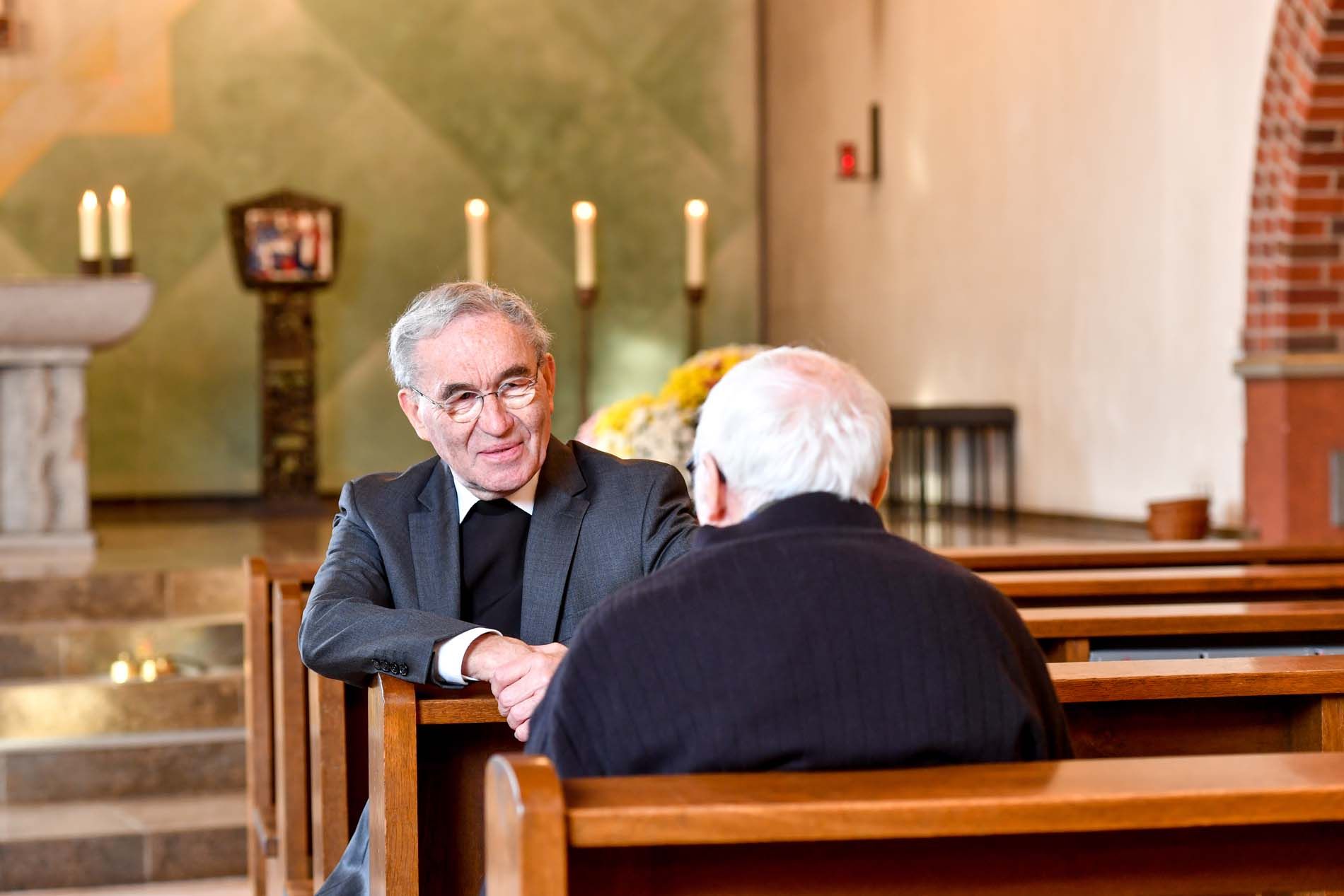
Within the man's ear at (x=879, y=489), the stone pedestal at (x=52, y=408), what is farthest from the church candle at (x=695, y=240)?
the man's ear at (x=879, y=489)

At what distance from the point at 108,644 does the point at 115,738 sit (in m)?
0.37

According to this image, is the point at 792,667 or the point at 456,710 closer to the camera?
the point at 792,667

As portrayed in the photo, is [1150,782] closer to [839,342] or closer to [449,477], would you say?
[449,477]

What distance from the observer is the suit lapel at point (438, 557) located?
2084 mm

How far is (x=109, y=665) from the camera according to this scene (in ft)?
15.2

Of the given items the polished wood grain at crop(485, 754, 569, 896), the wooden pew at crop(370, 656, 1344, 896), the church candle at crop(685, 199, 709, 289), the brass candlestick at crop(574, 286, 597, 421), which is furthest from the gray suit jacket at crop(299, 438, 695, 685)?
the brass candlestick at crop(574, 286, 597, 421)

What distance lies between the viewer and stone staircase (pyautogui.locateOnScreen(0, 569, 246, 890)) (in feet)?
13.2

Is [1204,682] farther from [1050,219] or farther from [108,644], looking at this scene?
[1050,219]

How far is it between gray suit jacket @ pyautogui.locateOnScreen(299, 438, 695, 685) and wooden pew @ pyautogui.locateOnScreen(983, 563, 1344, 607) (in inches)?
33.6

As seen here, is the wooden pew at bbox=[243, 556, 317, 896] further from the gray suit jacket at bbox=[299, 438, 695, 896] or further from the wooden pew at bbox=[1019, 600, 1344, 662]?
the wooden pew at bbox=[1019, 600, 1344, 662]

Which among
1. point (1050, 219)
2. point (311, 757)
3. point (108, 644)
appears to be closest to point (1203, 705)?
point (311, 757)

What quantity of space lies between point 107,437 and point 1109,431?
5546 millimetres

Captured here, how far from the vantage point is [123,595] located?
4.96m

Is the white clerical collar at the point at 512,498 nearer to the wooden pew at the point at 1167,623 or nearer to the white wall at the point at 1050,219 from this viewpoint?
the wooden pew at the point at 1167,623
